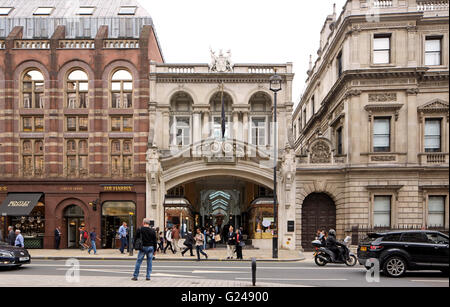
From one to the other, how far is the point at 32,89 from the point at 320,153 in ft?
68.5

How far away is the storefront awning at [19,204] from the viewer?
27.3 metres

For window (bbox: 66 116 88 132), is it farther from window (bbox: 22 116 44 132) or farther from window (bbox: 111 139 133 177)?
window (bbox: 111 139 133 177)

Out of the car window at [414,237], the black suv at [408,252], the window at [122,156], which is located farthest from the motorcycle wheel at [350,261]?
the window at [122,156]

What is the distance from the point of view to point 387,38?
2644cm

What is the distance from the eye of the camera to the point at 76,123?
29203mm

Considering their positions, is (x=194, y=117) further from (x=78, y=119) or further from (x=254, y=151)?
(x=78, y=119)

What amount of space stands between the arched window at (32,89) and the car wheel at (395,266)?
25.1m

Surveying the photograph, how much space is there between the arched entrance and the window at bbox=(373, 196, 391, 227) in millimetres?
19984

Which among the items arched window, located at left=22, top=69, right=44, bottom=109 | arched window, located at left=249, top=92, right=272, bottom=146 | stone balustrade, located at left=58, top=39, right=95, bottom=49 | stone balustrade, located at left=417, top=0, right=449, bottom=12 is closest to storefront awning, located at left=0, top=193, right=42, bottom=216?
arched window, located at left=22, top=69, right=44, bottom=109

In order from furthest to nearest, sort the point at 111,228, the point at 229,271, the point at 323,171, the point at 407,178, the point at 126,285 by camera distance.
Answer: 1. the point at 111,228
2. the point at 323,171
3. the point at 407,178
4. the point at 229,271
5. the point at 126,285

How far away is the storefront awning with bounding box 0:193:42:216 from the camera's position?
89.7 ft

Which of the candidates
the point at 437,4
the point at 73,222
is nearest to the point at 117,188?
the point at 73,222
